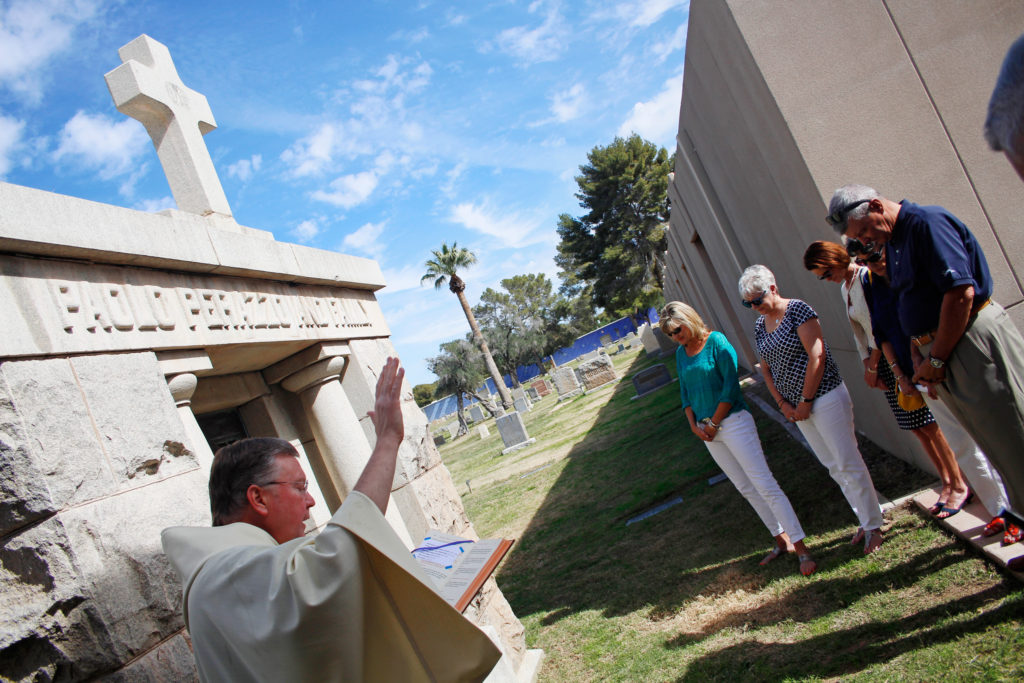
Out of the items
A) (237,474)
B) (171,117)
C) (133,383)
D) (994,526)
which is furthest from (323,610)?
(994,526)

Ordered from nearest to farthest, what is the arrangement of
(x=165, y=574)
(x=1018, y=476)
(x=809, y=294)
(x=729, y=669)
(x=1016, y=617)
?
(x=165, y=574) < (x=1018, y=476) < (x=1016, y=617) < (x=729, y=669) < (x=809, y=294)

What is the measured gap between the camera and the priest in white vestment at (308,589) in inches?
58.3

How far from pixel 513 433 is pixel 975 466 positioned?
16.0 meters

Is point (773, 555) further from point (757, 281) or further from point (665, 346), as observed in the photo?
point (665, 346)

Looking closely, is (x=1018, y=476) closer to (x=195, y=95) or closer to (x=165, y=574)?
(x=165, y=574)

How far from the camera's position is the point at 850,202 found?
2994 mm

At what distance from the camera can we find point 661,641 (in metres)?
3.92

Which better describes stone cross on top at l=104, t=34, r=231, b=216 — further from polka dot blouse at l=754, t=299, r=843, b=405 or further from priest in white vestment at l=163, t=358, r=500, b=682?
polka dot blouse at l=754, t=299, r=843, b=405

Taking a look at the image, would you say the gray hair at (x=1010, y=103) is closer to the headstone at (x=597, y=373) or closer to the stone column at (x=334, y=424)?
the stone column at (x=334, y=424)

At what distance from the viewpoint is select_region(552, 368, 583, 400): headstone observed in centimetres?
2833

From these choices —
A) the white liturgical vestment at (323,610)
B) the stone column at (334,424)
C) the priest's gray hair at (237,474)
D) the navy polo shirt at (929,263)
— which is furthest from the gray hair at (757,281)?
the priest's gray hair at (237,474)

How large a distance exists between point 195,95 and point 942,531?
533 centimetres

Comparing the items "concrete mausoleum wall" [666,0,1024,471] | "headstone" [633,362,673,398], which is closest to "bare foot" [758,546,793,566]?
"concrete mausoleum wall" [666,0,1024,471]

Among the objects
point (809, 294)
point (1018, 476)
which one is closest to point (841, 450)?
point (1018, 476)
